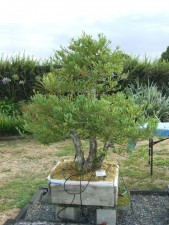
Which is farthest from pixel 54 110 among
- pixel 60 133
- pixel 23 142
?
pixel 23 142

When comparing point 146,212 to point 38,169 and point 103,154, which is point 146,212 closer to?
point 103,154

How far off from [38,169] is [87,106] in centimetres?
315

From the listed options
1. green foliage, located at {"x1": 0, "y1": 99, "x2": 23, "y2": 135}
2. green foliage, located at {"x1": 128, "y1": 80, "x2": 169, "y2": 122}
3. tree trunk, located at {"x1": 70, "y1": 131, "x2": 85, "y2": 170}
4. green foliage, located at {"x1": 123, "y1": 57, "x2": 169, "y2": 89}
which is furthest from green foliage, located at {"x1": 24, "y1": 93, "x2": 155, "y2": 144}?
green foliage, located at {"x1": 123, "y1": 57, "x2": 169, "y2": 89}

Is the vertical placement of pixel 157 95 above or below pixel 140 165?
above

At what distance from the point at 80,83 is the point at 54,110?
0.45m

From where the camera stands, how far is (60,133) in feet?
12.0

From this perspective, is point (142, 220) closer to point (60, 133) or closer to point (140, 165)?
point (60, 133)

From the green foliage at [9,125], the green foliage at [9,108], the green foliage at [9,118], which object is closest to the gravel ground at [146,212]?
the green foliage at [9,118]

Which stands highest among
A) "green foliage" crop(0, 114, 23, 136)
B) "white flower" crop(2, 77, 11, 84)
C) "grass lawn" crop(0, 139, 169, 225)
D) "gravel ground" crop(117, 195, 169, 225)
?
"white flower" crop(2, 77, 11, 84)

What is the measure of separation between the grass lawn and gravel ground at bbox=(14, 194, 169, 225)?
12.0 inches

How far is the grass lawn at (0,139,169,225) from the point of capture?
4.57m

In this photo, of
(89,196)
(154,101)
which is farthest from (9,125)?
(89,196)

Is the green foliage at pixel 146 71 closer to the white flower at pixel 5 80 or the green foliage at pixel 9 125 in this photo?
the white flower at pixel 5 80

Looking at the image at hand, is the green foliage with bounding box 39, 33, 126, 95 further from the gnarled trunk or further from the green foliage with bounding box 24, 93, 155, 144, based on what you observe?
the gnarled trunk
